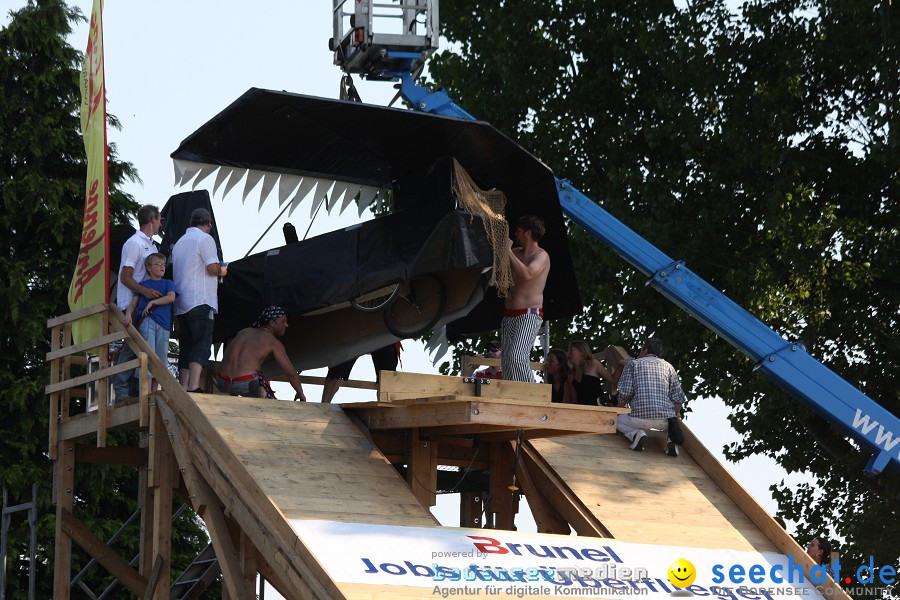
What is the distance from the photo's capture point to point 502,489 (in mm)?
13891

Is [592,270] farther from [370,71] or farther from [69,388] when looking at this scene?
[69,388]

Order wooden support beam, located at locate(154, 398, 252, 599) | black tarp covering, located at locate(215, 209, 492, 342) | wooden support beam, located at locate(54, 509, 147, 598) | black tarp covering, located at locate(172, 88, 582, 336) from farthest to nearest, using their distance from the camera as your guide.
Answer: wooden support beam, located at locate(54, 509, 147, 598)
black tarp covering, located at locate(215, 209, 492, 342)
black tarp covering, located at locate(172, 88, 582, 336)
wooden support beam, located at locate(154, 398, 252, 599)

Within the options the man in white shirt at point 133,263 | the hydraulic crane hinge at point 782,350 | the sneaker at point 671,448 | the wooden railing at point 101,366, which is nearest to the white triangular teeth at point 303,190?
the man in white shirt at point 133,263

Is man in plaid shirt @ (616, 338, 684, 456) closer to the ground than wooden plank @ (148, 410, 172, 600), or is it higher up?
higher up

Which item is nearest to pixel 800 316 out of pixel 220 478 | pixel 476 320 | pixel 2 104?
pixel 476 320

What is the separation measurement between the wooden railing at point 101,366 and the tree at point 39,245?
30.3ft

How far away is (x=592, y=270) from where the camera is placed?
927 inches

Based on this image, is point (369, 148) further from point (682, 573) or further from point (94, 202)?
point (682, 573)

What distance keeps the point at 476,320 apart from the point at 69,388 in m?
4.23

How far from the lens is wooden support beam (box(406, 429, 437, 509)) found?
13055 millimetres

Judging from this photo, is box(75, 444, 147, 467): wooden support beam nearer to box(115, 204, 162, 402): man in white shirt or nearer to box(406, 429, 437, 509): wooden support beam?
box(115, 204, 162, 402): man in white shirt

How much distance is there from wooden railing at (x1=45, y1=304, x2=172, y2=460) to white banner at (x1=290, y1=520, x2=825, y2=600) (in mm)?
2295

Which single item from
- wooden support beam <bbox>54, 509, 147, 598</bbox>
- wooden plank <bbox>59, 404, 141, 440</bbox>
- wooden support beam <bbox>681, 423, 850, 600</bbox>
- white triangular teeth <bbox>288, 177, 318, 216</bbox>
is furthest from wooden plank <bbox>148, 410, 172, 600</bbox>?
wooden support beam <bbox>681, 423, 850, 600</bbox>

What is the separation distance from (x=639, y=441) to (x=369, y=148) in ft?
13.2
